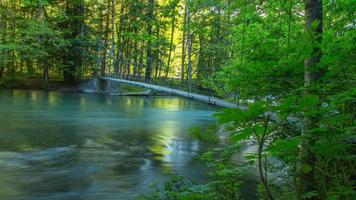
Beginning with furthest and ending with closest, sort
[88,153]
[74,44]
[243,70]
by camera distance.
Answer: [74,44] → [88,153] → [243,70]

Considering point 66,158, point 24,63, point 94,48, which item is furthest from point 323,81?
point 24,63

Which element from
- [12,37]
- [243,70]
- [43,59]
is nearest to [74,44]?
[43,59]

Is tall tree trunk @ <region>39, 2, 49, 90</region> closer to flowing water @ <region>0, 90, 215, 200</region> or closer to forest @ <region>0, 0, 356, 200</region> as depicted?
forest @ <region>0, 0, 356, 200</region>

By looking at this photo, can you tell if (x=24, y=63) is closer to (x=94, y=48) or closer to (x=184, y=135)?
(x=94, y=48)

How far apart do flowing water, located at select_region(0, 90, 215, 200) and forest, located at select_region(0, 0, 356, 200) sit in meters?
0.56

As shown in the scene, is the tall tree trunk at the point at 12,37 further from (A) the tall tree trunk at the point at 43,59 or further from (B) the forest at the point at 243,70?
(A) the tall tree trunk at the point at 43,59

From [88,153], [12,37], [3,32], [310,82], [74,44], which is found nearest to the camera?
[310,82]

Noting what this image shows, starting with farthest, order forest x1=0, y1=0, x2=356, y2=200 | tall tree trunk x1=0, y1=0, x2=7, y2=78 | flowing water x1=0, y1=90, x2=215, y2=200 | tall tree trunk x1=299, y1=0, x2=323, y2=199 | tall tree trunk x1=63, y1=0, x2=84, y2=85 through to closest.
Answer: tall tree trunk x1=63, y1=0, x2=84, y2=85, tall tree trunk x1=0, y1=0, x2=7, y2=78, flowing water x1=0, y1=90, x2=215, y2=200, tall tree trunk x1=299, y1=0, x2=323, y2=199, forest x1=0, y1=0, x2=356, y2=200

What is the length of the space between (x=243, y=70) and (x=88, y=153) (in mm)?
5506

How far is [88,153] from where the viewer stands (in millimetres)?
7680

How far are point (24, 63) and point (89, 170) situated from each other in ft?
75.5

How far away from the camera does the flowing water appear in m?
5.49

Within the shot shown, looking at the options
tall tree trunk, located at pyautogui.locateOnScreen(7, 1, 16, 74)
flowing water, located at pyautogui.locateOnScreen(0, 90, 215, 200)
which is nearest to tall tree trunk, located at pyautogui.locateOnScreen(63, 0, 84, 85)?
tall tree trunk, located at pyautogui.locateOnScreen(7, 1, 16, 74)

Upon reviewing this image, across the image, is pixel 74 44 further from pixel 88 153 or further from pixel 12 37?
pixel 88 153
